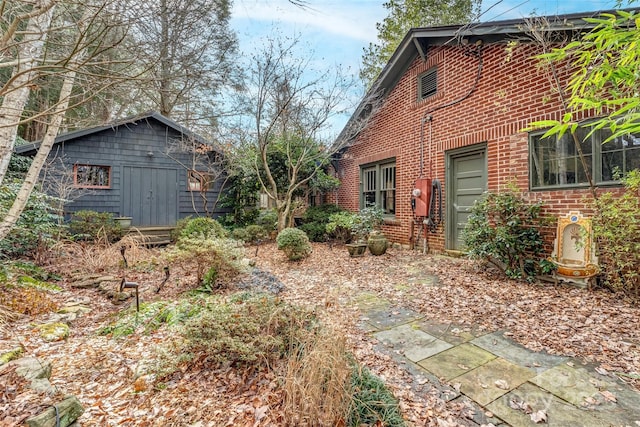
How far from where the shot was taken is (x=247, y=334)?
2.29m

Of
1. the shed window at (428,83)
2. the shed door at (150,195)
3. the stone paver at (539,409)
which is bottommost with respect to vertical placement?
the stone paver at (539,409)

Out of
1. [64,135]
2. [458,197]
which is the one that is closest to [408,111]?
[458,197]

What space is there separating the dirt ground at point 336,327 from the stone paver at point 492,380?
23 cm

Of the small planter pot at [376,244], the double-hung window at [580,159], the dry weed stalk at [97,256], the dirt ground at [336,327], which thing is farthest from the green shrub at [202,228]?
the double-hung window at [580,159]

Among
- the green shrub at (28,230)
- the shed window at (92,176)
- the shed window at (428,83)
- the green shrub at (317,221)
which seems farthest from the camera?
the green shrub at (317,221)

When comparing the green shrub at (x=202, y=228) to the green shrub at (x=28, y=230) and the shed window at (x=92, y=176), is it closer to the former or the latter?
the green shrub at (x=28, y=230)

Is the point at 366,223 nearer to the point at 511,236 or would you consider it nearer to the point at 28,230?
the point at 511,236

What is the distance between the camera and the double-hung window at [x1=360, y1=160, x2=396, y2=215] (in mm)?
8055

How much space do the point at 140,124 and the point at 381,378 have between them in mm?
10457

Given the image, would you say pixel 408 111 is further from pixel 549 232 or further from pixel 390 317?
pixel 390 317

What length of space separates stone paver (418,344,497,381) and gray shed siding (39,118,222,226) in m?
9.50

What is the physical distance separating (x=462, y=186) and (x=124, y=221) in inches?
368

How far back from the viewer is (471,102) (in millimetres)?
5809

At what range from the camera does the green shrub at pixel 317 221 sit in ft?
29.7
